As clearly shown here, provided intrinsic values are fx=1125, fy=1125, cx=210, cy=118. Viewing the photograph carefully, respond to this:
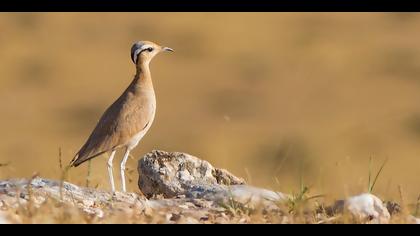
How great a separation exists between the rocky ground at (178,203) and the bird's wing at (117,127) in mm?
1172

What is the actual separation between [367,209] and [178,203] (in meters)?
1.34

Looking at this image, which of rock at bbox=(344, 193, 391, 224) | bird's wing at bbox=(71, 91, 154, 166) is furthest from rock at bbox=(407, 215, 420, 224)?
bird's wing at bbox=(71, 91, 154, 166)

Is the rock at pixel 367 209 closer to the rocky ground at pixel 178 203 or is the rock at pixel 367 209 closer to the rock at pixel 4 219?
the rocky ground at pixel 178 203

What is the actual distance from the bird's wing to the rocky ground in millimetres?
1172

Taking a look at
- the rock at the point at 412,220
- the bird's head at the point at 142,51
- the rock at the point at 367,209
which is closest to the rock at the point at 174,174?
the rock at the point at 367,209

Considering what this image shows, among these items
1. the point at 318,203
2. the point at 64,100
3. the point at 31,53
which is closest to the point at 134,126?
the point at 318,203

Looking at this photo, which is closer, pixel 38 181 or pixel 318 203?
pixel 318 203

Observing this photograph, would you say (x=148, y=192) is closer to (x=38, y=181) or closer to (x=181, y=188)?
(x=181, y=188)

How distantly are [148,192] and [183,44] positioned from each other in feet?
92.7

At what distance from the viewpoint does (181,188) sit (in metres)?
8.29

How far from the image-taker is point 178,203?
300 inches

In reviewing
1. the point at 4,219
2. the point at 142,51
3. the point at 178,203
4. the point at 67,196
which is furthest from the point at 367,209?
the point at 142,51

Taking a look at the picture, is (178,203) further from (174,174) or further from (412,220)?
(412,220)

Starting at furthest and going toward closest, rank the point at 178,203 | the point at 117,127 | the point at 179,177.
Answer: the point at 117,127, the point at 179,177, the point at 178,203
